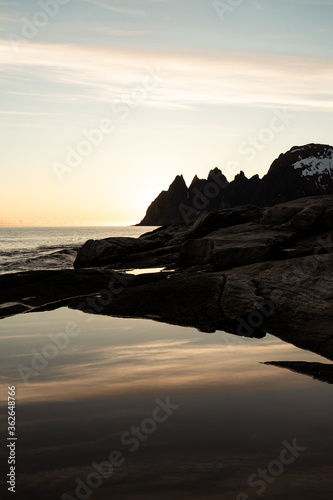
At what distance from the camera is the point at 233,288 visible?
33.7ft

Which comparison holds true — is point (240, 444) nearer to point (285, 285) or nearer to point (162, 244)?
point (285, 285)

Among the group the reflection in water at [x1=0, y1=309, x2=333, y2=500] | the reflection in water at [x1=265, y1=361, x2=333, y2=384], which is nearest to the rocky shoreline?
the reflection in water at [x1=265, y1=361, x2=333, y2=384]

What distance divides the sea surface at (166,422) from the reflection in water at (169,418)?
12mm

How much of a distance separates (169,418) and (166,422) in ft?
0.32

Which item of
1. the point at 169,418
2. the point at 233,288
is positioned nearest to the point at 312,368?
the point at 169,418

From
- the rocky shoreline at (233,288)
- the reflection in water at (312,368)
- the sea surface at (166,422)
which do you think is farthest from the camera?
the rocky shoreline at (233,288)

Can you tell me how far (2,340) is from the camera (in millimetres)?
8578

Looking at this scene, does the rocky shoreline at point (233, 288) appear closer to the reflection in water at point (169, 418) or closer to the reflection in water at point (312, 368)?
the reflection in water at point (312, 368)

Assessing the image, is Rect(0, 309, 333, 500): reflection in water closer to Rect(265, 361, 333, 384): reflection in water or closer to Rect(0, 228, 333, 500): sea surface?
Rect(0, 228, 333, 500): sea surface

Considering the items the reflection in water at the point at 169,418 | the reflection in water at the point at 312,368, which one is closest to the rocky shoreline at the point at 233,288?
the reflection in water at the point at 312,368

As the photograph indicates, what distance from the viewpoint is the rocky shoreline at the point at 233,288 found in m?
8.91

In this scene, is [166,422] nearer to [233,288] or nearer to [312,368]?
[312,368]

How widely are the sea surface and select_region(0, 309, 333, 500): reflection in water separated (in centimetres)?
1

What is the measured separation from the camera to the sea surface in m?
3.89
